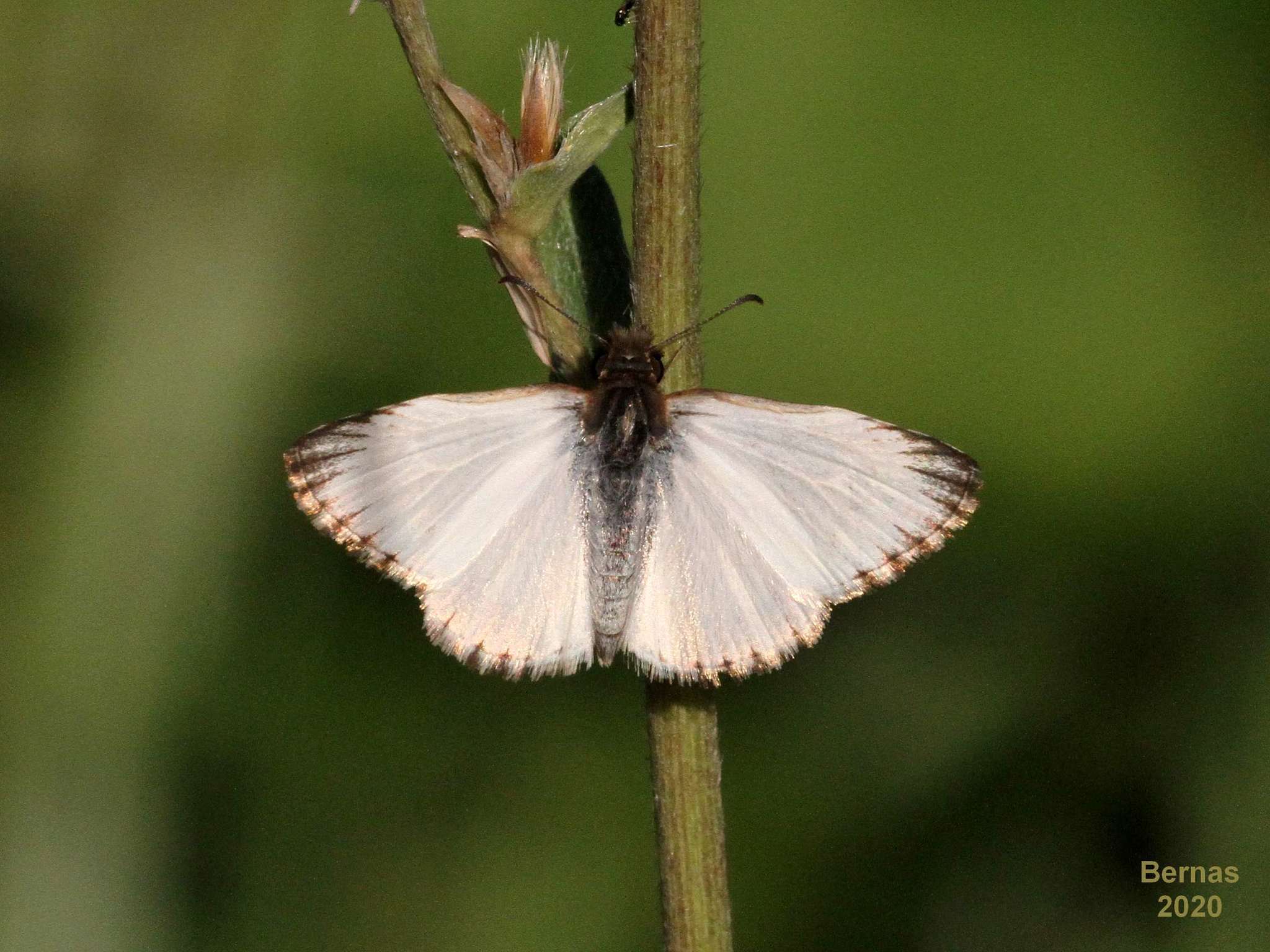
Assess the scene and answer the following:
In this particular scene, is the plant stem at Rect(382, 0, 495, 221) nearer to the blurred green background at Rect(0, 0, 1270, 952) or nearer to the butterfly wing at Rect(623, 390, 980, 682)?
the butterfly wing at Rect(623, 390, 980, 682)

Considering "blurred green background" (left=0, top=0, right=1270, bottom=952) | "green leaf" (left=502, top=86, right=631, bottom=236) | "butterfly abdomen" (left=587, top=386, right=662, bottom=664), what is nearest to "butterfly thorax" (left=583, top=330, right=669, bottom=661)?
"butterfly abdomen" (left=587, top=386, right=662, bottom=664)

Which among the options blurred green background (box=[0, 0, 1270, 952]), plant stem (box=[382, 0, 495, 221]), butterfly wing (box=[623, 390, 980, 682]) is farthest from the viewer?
blurred green background (box=[0, 0, 1270, 952])

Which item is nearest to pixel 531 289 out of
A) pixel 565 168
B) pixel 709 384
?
pixel 565 168

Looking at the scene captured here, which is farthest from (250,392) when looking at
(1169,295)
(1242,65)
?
(1242,65)

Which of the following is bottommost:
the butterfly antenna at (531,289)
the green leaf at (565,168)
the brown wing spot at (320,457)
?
the brown wing spot at (320,457)

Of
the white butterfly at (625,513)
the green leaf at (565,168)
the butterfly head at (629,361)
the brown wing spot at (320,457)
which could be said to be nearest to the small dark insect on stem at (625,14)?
the green leaf at (565,168)

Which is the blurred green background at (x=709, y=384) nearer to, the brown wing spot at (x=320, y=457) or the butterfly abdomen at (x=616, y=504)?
the butterfly abdomen at (x=616, y=504)
